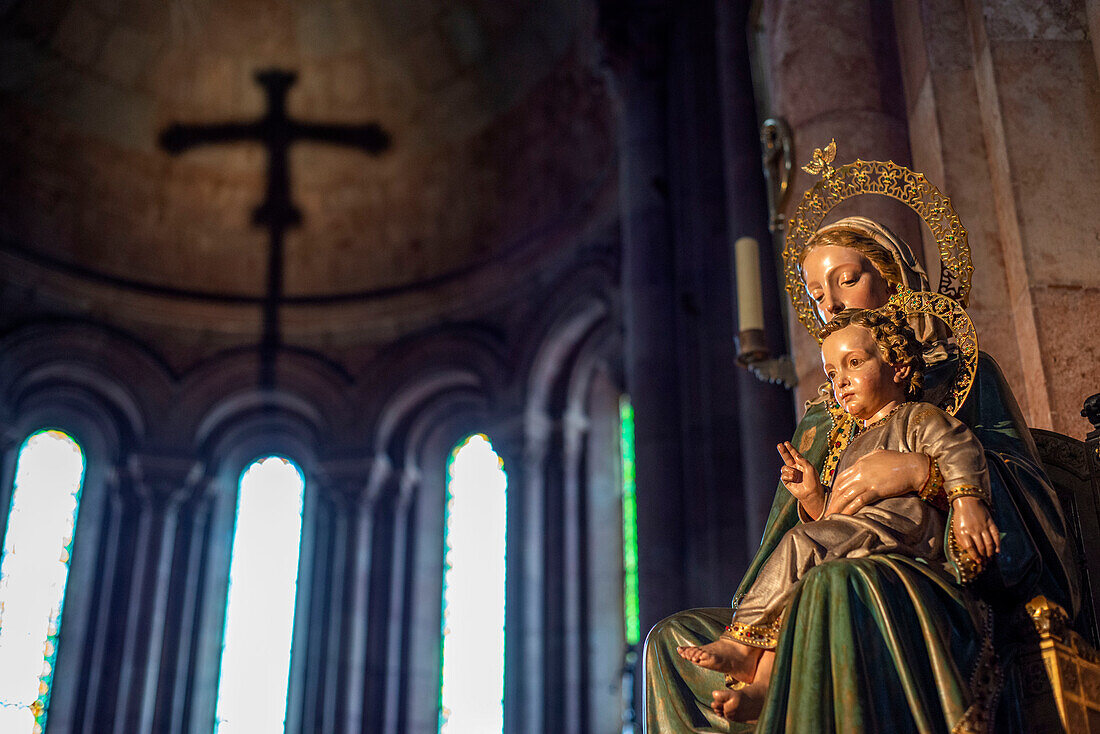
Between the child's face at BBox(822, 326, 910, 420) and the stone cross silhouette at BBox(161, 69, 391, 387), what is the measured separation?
34.2ft

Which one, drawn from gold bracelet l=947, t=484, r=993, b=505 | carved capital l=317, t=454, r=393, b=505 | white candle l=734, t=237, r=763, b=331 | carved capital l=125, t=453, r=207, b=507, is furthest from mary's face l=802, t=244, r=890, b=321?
carved capital l=125, t=453, r=207, b=507

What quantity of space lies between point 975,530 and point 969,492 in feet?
0.29

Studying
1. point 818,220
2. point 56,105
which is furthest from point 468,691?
point 818,220

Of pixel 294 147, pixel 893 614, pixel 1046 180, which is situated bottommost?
pixel 893 614

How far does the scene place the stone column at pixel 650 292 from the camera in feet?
25.2

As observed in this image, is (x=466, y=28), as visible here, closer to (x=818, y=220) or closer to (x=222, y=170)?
(x=222, y=170)

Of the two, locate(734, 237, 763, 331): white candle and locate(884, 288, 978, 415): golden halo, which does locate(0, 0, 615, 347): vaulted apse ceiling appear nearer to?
locate(734, 237, 763, 331): white candle

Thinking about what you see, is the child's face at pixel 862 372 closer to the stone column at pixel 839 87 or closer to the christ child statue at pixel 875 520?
the christ child statue at pixel 875 520

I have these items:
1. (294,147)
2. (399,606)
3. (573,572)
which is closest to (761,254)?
(573,572)

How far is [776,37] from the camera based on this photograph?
533cm

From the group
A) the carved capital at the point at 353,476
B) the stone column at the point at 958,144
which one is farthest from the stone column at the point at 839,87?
the carved capital at the point at 353,476

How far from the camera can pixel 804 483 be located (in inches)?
116

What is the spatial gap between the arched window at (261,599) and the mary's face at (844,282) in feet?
30.1

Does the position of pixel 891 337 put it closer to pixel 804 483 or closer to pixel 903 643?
pixel 804 483
